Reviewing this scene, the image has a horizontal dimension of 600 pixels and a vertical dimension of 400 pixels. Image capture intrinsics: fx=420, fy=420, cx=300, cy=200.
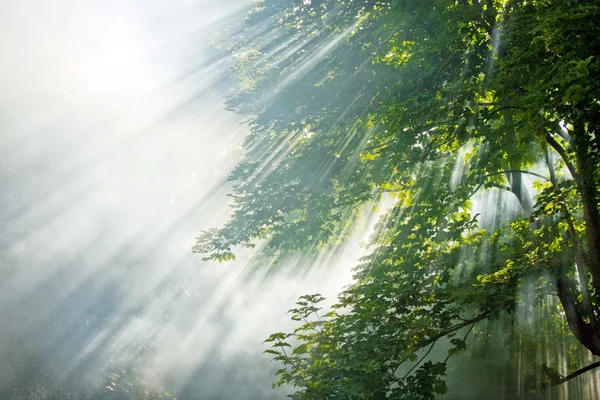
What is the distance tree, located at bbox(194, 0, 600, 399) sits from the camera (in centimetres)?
329

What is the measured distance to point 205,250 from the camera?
7699 mm

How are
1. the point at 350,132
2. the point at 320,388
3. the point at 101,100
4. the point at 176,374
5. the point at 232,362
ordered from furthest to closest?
the point at 101,100 < the point at 232,362 < the point at 176,374 < the point at 350,132 < the point at 320,388

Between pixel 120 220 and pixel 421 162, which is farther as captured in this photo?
pixel 120 220

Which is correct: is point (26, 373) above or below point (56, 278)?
below

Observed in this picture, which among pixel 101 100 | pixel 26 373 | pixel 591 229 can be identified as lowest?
pixel 26 373

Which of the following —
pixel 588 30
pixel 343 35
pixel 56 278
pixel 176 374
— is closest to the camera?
pixel 588 30

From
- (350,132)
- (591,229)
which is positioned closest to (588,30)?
(591,229)

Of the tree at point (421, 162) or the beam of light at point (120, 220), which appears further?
the beam of light at point (120, 220)

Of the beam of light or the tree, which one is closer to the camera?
the tree

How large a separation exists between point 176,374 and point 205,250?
29.1 feet

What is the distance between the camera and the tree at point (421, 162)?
3292 millimetres

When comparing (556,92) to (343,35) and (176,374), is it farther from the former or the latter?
(176,374)

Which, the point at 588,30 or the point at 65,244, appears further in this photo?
the point at 65,244

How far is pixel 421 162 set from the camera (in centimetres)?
530
